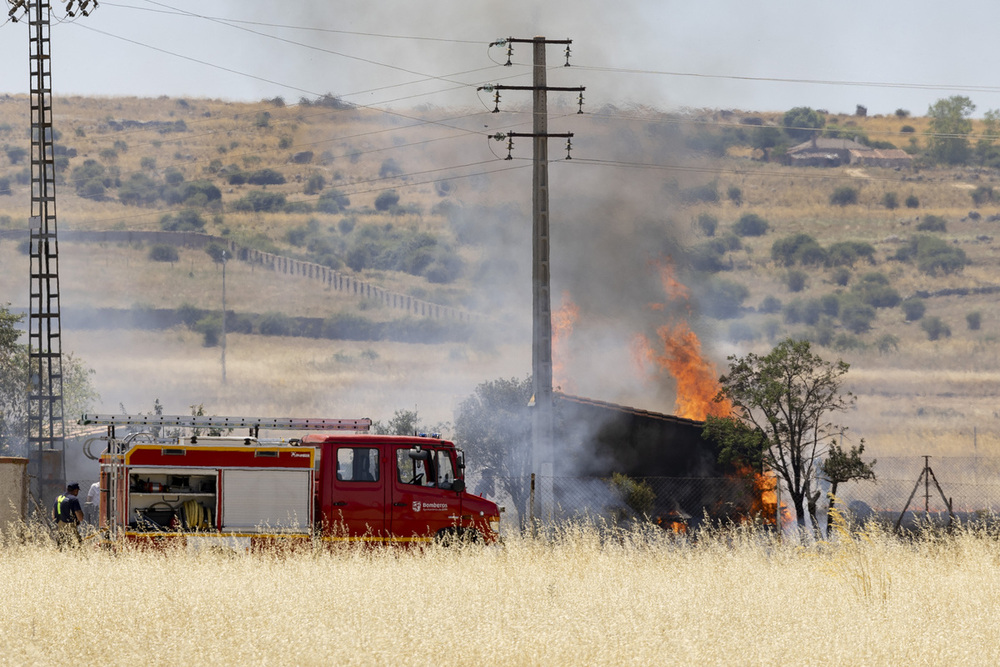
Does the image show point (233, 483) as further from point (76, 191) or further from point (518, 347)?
point (76, 191)

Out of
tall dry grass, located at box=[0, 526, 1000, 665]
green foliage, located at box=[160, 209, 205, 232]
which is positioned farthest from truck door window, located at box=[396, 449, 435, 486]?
green foliage, located at box=[160, 209, 205, 232]

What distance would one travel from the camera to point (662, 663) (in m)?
9.79

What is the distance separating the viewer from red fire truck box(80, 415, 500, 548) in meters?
17.6

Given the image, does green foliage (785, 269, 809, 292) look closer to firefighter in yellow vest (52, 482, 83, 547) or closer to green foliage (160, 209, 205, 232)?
green foliage (160, 209, 205, 232)

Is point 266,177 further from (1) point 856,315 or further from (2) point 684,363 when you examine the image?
(2) point 684,363

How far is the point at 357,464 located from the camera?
18.6 m

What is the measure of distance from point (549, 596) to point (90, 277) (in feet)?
257

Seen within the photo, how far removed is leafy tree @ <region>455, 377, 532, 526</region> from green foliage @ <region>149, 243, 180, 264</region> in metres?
59.5

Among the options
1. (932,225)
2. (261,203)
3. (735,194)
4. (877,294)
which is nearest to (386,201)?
(261,203)

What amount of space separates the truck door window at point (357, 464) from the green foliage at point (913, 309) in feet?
235

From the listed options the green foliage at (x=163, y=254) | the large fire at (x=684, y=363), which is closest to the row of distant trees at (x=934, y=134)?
the green foliage at (x=163, y=254)

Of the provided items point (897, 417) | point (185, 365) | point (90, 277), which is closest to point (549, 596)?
point (897, 417)

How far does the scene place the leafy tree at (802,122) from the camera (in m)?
117

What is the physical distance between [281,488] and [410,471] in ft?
6.92
